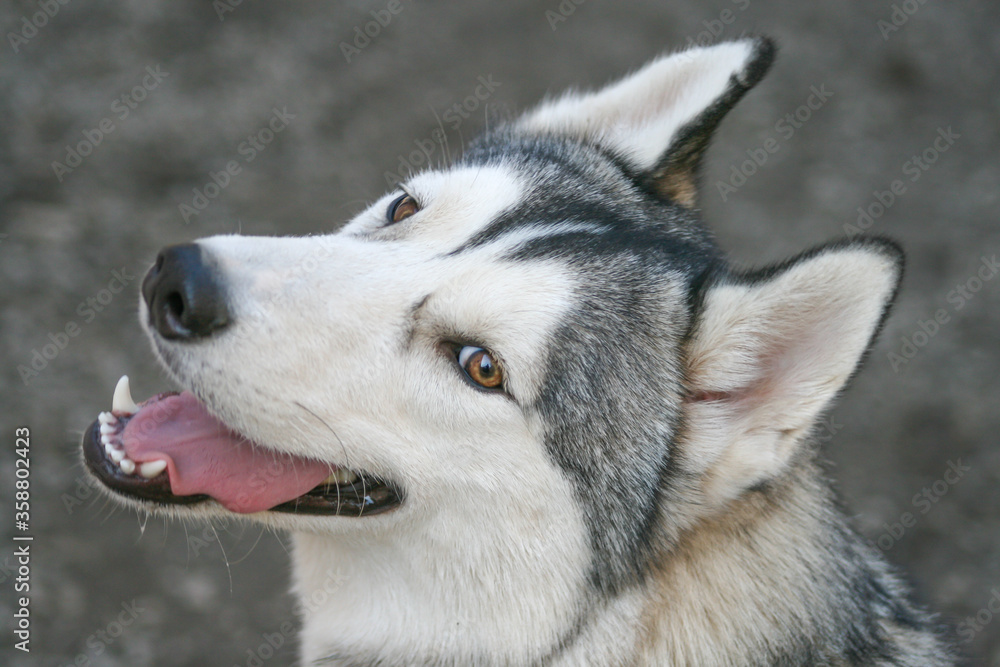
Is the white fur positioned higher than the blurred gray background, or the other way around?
the white fur

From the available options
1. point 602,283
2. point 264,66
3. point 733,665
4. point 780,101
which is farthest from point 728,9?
point 733,665

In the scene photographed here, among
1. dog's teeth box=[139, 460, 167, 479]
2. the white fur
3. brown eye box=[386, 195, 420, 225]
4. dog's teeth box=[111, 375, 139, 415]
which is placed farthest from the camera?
the white fur

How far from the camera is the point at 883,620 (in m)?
2.91

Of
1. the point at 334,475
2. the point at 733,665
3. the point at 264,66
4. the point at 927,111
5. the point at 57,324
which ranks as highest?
the point at 927,111

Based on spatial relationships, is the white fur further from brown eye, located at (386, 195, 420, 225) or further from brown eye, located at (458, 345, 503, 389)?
brown eye, located at (458, 345, 503, 389)

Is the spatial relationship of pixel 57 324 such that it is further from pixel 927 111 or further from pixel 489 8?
pixel 927 111

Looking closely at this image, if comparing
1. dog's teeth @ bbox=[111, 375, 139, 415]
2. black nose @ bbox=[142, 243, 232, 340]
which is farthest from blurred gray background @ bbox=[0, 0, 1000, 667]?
black nose @ bbox=[142, 243, 232, 340]

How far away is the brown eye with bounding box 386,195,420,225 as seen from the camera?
309 centimetres

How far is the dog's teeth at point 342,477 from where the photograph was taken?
2621 mm

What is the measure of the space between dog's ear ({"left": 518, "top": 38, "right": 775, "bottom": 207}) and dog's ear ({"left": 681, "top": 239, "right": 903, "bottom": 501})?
91 centimetres

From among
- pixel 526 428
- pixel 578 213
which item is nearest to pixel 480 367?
pixel 526 428

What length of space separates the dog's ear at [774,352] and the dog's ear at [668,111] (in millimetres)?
907

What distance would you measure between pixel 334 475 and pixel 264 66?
559 centimetres

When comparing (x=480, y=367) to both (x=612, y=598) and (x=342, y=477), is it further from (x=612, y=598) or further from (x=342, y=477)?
(x=612, y=598)
